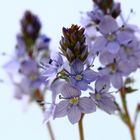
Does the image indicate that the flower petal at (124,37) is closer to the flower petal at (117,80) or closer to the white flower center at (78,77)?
the flower petal at (117,80)

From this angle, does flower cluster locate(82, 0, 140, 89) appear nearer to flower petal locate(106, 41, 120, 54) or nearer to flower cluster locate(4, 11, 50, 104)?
flower petal locate(106, 41, 120, 54)

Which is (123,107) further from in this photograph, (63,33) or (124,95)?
(63,33)

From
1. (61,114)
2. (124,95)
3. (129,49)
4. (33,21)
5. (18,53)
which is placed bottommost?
(61,114)

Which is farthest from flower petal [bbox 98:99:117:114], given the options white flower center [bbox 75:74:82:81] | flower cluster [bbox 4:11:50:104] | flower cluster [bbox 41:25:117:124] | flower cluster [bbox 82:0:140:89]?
flower cluster [bbox 4:11:50:104]

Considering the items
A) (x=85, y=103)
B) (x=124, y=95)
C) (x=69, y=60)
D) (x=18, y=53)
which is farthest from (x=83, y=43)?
(x=18, y=53)

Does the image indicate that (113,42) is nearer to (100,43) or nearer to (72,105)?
(100,43)

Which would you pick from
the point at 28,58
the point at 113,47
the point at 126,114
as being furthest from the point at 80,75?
the point at 28,58
